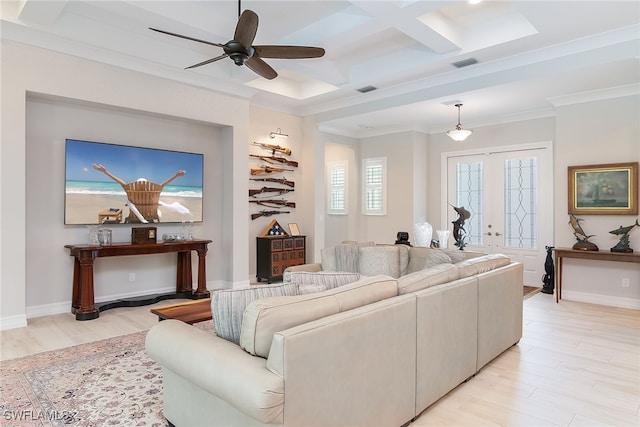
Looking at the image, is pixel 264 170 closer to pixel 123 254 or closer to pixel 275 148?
pixel 275 148

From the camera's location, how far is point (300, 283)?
235 centimetres

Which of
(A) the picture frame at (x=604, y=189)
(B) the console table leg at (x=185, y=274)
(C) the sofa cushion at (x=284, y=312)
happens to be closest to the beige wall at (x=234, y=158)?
(A) the picture frame at (x=604, y=189)

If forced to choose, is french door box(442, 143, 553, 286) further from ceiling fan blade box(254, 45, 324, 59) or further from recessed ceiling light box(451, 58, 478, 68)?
ceiling fan blade box(254, 45, 324, 59)

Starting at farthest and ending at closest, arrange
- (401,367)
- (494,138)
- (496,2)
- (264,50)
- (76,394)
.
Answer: (494,138) → (496,2) → (264,50) → (76,394) → (401,367)

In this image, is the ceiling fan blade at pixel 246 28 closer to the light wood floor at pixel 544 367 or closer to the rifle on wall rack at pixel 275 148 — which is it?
the light wood floor at pixel 544 367

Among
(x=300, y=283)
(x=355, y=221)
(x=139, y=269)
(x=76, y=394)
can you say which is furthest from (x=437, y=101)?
(x=76, y=394)

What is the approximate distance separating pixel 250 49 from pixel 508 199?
530cm

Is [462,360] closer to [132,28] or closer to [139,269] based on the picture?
[139,269]

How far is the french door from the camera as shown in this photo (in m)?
6.36

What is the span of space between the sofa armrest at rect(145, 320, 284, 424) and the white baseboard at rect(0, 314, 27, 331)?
9.72 feet

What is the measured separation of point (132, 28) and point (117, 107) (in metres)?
0.95

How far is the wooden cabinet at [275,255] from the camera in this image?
6.36 m

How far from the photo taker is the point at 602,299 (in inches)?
205

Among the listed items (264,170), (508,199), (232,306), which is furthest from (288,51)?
(508,199)
